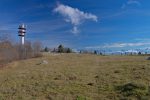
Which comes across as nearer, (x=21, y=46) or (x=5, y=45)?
(x=5, y=45)

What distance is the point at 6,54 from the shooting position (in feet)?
145

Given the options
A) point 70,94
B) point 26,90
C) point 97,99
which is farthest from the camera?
point 26,90

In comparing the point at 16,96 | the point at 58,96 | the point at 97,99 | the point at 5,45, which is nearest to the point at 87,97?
the point at 97,99

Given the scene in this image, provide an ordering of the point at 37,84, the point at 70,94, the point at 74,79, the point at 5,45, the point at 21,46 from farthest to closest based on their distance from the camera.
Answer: the point at 21,46
the point at 5,45
the point at 74,79
the point at 37,84
the point at 70,94

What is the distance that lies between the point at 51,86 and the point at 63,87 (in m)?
0.61

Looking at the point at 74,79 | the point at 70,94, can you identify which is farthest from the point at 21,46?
the point at 70,94

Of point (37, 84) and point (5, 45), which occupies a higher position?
point (5, 45)

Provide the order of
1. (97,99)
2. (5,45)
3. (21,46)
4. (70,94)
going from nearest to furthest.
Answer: (97,99) < (70,94) < (5,45) < (21,46)

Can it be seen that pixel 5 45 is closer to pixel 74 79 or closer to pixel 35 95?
pixel 74 79

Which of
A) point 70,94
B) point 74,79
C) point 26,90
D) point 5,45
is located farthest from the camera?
point 5,45

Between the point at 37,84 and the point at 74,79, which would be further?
the point at 74,79

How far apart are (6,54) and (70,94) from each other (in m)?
35.8

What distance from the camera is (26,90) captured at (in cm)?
1152

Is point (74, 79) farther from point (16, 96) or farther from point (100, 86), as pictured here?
point (16, 96)
